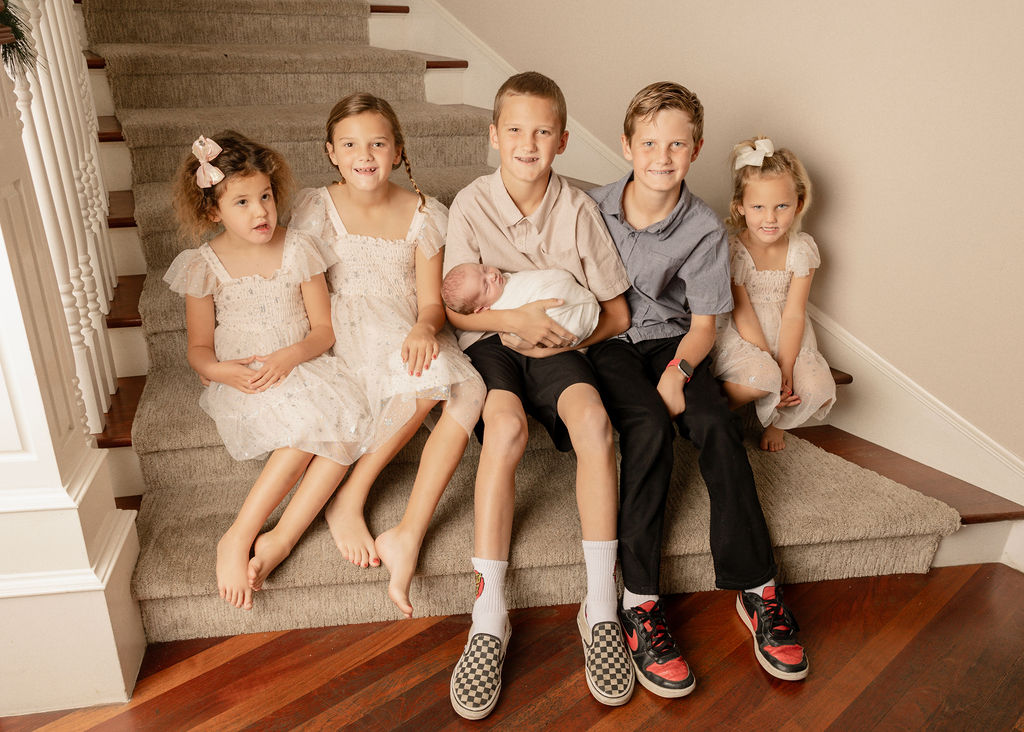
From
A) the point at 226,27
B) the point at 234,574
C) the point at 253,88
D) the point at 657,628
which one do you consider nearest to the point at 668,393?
the point at 657,628

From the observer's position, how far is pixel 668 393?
1.51 meters

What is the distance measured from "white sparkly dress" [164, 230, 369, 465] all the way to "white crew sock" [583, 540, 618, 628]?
506 mm

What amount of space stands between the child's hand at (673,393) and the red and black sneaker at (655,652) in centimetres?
38

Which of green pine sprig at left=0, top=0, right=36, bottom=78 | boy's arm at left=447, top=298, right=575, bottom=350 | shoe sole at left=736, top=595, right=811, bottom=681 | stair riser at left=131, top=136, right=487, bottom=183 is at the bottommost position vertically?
shoe sole at left=736, top=595, right=811, bottom=681

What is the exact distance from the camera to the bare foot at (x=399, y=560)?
4.54 ft

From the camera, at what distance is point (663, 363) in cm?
164

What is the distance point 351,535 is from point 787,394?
103cm

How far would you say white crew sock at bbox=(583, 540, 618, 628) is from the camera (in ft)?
4.54

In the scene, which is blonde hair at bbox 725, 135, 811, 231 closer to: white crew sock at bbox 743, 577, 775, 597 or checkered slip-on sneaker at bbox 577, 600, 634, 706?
white crew sock at bbox 743, 577, 775, 597

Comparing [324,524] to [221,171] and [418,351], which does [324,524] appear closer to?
[418,351]

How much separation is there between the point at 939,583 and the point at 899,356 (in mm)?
543

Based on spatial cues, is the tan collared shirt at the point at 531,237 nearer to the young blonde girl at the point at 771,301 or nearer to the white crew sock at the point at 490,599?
the young blonde girl at the point at 771,301

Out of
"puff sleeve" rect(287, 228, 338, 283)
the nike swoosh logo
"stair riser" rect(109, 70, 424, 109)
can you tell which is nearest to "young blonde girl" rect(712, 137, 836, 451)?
the nike swoosh logo

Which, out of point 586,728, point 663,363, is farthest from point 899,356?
point 586,728
